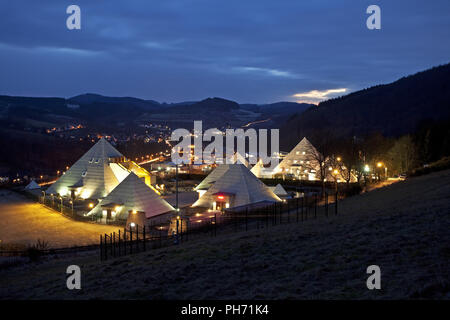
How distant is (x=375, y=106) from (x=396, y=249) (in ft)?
422

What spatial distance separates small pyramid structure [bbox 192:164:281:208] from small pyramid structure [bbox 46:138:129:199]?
34.3 ft

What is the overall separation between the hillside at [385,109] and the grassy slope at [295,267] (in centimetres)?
9535

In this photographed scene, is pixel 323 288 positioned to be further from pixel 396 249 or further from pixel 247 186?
pixel 247 186

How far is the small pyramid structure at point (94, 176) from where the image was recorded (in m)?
35.5

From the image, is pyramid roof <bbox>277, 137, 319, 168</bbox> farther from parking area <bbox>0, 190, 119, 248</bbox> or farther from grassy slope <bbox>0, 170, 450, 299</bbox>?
grassy slope <bbox>0, 170, 450, 299</bbox>

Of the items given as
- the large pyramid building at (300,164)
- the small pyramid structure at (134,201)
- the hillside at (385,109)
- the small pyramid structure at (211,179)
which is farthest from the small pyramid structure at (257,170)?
the hillside at (385,109)

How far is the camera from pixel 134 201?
27.6 m

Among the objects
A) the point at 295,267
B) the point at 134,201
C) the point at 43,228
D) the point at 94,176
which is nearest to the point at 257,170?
the point at 94,176

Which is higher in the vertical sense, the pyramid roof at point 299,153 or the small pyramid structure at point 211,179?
the pyramid roof at point 299,153

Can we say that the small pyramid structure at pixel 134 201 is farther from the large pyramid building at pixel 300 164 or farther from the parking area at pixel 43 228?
the large pyramid building at pixel 300 164

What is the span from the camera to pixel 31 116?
16412 cm

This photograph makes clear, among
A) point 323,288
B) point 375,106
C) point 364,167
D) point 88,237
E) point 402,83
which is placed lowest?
point 88,237

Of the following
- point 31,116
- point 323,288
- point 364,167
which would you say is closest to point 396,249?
point 323,288

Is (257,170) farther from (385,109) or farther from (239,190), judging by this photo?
(385,109)
